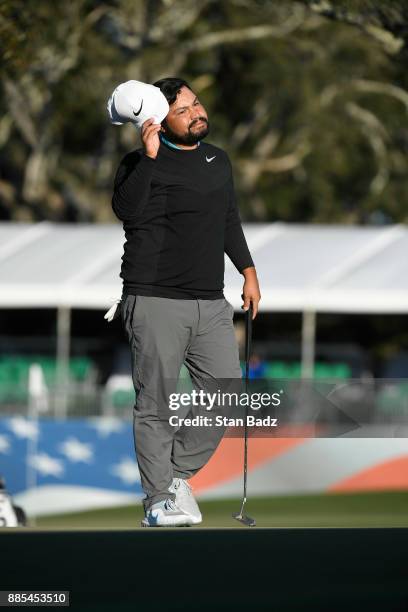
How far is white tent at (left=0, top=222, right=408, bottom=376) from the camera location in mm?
20359

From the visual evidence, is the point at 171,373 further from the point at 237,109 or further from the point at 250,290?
the point at 237,109

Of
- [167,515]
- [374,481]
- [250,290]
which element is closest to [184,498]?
[167,515]

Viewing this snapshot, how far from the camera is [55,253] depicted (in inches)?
871

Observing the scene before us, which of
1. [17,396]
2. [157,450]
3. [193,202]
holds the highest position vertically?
[17,396]

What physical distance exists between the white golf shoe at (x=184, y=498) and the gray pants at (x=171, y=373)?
3 centimetres

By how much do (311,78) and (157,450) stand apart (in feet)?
88.4

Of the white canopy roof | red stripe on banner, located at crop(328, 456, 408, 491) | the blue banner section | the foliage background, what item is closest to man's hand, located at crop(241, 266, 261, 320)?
red stripe on banner, located at crop(328, 456, 408, 491)

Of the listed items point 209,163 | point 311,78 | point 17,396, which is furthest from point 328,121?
point 209,163

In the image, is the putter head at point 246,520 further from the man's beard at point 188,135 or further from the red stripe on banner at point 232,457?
the man's beard at point 188,135

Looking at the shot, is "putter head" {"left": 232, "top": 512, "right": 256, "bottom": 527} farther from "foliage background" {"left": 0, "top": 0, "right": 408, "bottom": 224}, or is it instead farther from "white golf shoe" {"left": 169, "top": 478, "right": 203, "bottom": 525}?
"foliage background" {"left": 0, "top": 0, "right": 408, "bottom": 224}

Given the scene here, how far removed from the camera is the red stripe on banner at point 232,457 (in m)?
6.66

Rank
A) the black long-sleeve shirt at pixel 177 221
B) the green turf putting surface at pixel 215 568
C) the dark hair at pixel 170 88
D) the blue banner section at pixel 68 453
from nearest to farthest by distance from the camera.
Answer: the green turf putting surface at pixel 215 568
the black long-sleeve shirt at pixel 177 221
the dark hair at pixel 170 88
the blue banner section at pixel 68 453

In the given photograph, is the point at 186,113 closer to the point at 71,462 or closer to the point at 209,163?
the point at 209,163

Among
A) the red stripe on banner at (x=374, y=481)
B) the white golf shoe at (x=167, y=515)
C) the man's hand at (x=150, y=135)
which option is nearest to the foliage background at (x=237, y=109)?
the red stripe on banner at (x=374, y=481)
